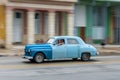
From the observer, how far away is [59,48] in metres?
24.3

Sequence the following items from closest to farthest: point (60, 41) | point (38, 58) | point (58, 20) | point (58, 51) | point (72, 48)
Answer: point (38, 58) → point (58, 51) → point (60, 41) → point (72, 48) → point (58, 20)

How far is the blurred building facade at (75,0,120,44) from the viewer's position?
40.9 meters

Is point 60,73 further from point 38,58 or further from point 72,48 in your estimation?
point 72,48

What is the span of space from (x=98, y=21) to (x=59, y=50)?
18.8 meters

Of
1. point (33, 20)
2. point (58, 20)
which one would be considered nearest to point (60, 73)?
point (33, 20)

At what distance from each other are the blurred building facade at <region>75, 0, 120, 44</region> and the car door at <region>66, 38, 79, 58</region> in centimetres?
1517

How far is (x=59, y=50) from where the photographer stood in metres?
24.3

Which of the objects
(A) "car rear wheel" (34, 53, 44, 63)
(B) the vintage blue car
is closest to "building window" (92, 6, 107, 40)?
(B) the vintage blue car

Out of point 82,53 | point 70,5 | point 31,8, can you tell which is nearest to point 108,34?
point 70,5

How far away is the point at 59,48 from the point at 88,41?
55.6 ft

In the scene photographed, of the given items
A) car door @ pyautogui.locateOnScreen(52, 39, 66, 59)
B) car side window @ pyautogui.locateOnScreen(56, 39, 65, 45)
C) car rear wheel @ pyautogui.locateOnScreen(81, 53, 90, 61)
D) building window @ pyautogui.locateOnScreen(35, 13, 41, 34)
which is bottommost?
car rear wheel @ pyautogui.locateOnScreen(81, 53, 90, 61)

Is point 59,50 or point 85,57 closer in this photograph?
point 59,50

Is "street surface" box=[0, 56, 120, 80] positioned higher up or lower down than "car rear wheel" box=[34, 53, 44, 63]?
lower down

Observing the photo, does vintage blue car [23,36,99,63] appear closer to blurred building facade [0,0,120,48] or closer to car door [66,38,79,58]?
car door [66,38,79,58]
